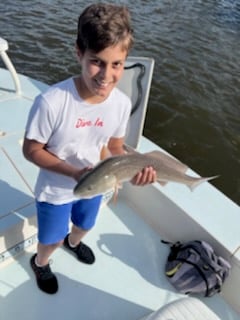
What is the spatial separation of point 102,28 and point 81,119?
470mm

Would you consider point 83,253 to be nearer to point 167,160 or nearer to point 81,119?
point 167,160

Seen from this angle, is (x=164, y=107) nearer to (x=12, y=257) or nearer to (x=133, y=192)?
(x=133, y=192)

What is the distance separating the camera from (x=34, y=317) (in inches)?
101

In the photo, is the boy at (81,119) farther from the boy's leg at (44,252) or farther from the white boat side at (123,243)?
the white boat side at (123,243)

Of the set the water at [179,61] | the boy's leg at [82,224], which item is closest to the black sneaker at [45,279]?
the boy's leg at [82,224]

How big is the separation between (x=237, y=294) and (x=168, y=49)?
7.54 m

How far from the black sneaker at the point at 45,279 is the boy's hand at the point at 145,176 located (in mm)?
1141

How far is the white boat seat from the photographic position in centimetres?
213

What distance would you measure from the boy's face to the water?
435cm

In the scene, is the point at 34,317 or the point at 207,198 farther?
the point at 207,198

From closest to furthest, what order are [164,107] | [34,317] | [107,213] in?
1. [34,317]
2. [107,213]
3. [164,107]

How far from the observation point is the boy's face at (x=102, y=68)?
1837mm

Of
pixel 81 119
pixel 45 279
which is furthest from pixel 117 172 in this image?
pixel 45 279

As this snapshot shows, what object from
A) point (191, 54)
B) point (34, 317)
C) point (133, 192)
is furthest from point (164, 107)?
point (34, 317)
